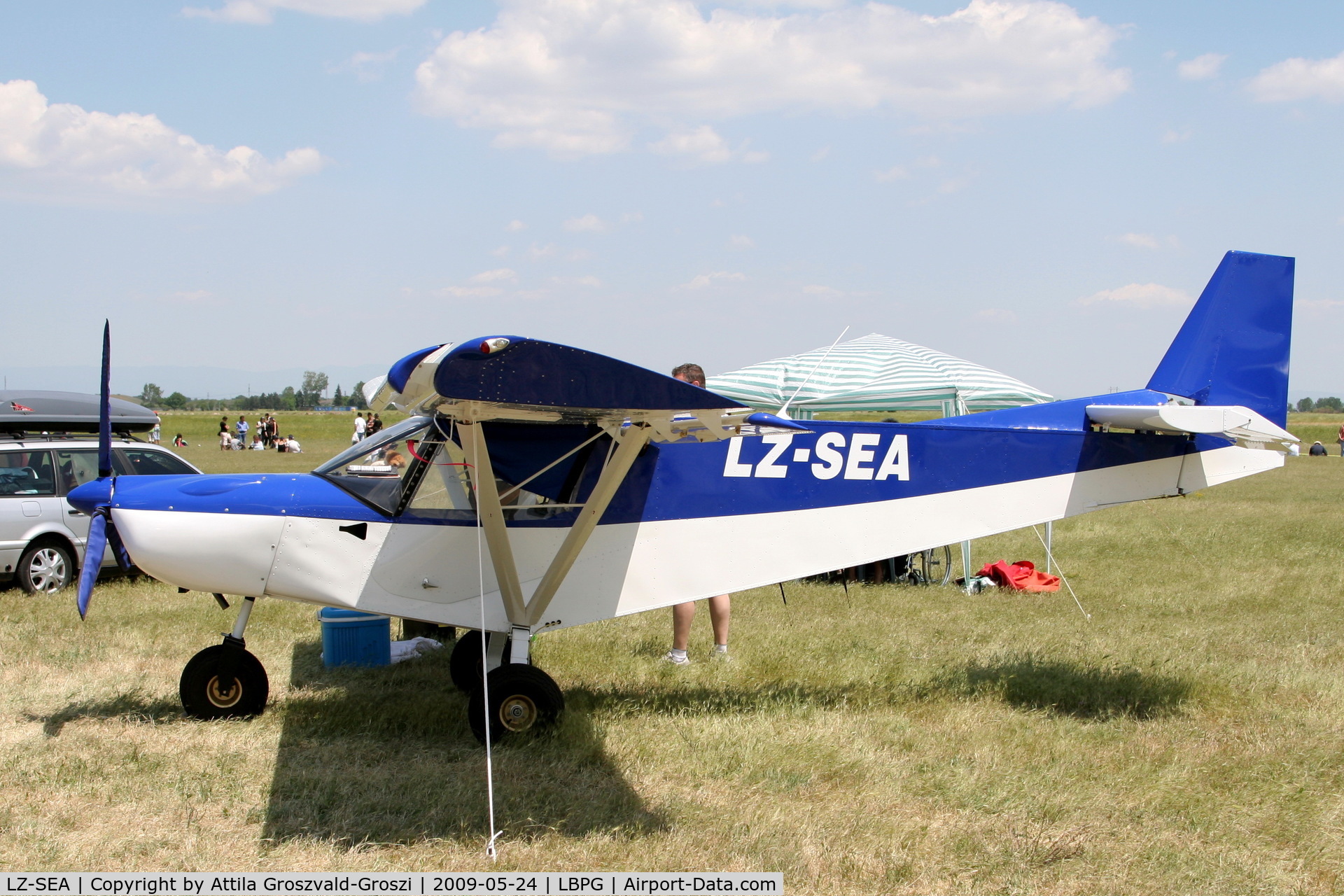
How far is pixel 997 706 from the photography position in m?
6.07

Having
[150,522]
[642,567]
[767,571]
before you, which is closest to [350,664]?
[150,522]

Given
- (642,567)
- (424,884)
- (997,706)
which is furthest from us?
(997,706)

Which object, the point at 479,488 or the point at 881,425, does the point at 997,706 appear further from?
the point at 479,488

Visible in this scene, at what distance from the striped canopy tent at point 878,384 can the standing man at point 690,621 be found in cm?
339

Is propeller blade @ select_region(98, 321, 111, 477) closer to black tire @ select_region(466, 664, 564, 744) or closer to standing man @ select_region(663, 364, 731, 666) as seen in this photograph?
black tire @ select_region(466, 664, 564, 744)

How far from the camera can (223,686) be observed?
5625 millimetres

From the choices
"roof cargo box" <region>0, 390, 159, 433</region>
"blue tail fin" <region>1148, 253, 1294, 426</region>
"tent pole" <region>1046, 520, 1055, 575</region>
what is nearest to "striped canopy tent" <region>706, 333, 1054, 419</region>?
"tent pole" <region>1046, 520, 1055, 575</region>

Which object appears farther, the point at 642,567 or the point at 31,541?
the point at 31,541

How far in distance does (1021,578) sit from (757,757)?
248 inches

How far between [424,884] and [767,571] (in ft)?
9.08

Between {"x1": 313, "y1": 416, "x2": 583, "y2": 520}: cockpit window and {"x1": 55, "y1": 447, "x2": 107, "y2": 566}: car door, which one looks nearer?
{"x1": 313, "y1": 416, "x2": 583, "y2": 520}: cockpit window

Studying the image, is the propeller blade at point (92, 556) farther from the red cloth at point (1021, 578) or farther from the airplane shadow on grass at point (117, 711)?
the red cloth at point (1021, 578)

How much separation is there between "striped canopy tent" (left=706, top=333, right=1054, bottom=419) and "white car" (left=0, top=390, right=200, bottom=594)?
6340 millimetres

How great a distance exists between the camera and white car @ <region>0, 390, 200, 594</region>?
364 inches
